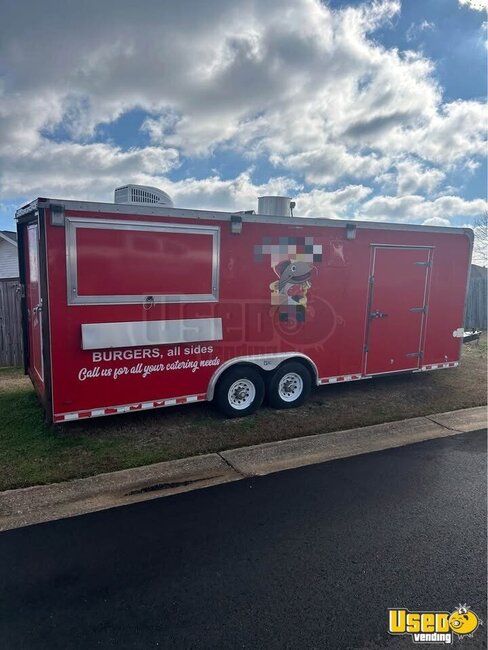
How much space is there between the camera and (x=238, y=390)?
6.66 m

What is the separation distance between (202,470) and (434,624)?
2.76 meters

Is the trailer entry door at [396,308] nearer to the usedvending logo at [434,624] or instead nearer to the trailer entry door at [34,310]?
the usedvending logo at [434,624]

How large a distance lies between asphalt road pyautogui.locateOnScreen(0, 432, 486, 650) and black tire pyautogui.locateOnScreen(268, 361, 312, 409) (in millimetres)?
2158

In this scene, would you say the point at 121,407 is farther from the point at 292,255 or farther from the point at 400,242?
the point at 400,242

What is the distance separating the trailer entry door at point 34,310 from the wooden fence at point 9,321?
3819mm

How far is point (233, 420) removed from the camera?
6.54 meters

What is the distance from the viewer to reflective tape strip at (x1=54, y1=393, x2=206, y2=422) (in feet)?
18.0

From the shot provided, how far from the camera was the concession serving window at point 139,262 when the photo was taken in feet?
17.4

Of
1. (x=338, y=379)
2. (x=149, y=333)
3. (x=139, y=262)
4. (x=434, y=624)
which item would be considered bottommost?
(x=434, y=624)

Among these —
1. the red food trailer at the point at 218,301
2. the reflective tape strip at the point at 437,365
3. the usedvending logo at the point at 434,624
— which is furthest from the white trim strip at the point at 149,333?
the reflective tape strip at the point at 437,365

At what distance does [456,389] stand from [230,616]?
7.07m

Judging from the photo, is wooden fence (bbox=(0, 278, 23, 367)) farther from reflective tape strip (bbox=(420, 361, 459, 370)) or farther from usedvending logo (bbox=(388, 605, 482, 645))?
usedvending logo (bbox=(388, 605, 482, 645))

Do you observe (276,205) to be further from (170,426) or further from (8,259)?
(8,259)

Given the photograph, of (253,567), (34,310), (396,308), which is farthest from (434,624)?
(34,310)
